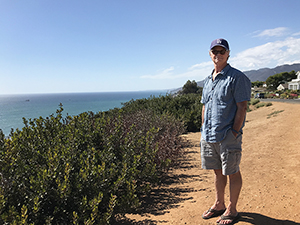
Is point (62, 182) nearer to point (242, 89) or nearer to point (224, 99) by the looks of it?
point (224, 99)

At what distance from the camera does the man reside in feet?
7.72

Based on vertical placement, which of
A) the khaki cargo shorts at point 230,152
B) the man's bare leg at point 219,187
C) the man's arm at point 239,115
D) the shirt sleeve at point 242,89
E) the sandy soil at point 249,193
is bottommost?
the sandy soil at point 249,193

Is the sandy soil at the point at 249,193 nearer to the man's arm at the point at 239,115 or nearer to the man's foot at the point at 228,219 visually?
the man's foot at the point at 228,219

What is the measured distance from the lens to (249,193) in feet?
11.3

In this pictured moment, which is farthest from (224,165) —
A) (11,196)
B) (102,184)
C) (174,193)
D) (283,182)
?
(11,196)

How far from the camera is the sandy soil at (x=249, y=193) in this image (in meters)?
2.85

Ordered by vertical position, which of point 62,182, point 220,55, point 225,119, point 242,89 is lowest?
point 62,182

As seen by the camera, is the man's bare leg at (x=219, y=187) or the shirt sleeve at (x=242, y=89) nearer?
the shirt sleeve at (x=242, y=89)

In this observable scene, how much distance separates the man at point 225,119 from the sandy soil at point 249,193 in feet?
1.72

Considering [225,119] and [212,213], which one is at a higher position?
[225,119]

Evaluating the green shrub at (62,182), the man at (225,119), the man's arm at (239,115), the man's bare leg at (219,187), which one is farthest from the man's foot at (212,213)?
the man's arm at (239,115)

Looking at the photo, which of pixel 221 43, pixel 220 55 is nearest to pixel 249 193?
pixel 220 55

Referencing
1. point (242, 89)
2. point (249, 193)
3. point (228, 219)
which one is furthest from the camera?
point (249, 193)

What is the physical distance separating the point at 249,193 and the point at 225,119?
1.80m
